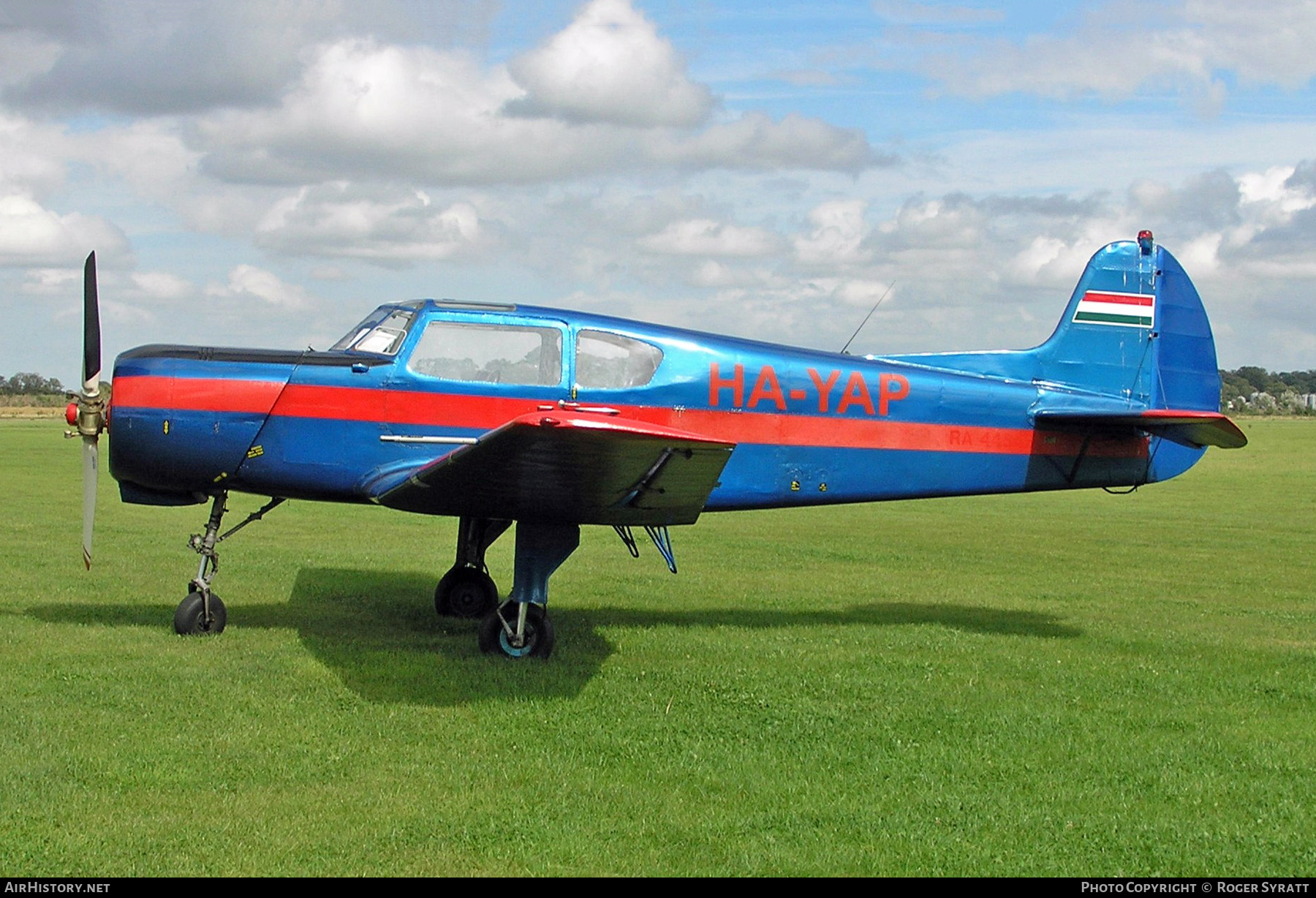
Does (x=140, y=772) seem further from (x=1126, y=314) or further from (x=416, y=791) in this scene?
(x=1126, y=314)

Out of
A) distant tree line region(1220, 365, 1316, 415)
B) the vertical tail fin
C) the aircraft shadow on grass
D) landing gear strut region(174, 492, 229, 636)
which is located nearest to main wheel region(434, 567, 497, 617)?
the aircraft shadow on grass

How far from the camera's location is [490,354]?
8727 millimetres

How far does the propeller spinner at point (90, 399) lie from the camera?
342 inches

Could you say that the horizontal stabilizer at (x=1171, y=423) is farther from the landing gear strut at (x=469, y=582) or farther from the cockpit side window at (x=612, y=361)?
the landing gear strut at (x=469, y=582)

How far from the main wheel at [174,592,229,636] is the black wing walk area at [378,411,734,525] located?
180 cm

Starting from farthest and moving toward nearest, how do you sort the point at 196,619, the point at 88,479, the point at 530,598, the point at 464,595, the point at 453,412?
1. the point at 464,595
2. the point at 88,479
3. the point at 196,619
4. the point at 453,412
5. the point at 530,598

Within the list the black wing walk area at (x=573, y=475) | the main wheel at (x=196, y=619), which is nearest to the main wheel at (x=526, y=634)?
the black wing walk area at (x=573, y=475)

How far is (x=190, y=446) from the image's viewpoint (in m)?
8.48

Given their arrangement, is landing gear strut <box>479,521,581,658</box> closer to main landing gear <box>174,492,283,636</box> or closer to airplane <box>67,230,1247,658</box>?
airplane <box>67,230,1247,658</box>

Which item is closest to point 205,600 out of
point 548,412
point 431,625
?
point 431,625

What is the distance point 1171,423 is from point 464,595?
5.81 m

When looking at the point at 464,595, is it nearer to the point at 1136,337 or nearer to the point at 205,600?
the point at 205,600

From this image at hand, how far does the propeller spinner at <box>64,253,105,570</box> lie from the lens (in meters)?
8.69

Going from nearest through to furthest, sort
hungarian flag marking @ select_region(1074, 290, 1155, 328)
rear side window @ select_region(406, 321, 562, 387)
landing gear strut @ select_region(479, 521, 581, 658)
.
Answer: landing gear strut @ select_region(479, 521, 581, 658) → rear side window @ select_region(406, 321, 562, 387) → hungarian flag marking @ select_region(1074, 290, 1155, 328)
